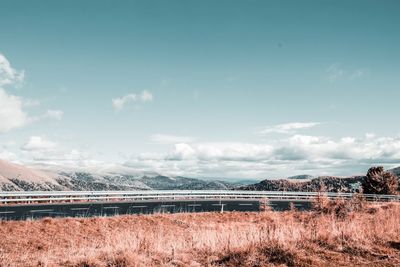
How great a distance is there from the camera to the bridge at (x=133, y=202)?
25.5m

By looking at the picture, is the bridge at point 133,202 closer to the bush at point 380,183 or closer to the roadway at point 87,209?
the roadway at point 87,209

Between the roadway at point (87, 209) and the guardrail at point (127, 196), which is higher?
the guardrail at point (127, 196)

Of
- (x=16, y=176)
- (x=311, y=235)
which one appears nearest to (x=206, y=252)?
(x=311, y=235)

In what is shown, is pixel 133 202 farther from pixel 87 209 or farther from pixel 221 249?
pixel 221 249

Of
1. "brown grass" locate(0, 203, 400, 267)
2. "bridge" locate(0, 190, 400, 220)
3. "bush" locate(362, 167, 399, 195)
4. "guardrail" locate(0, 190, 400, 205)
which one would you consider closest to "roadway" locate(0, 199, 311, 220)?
"bridge" locate(0, 190, 400, 220)

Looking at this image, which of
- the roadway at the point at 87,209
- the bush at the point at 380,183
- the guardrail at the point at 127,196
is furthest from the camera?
the bush at the point at 380,183

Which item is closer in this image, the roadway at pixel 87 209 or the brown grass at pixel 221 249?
the brown grass at pixel 221 249

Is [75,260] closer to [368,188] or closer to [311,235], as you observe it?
[311,235]

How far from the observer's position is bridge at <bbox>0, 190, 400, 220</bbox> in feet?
83.5

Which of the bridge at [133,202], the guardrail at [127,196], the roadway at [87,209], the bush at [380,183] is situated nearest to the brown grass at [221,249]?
the roadway at [87,209]

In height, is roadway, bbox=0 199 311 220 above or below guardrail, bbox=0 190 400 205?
below

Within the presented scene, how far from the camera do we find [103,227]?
63.6ft

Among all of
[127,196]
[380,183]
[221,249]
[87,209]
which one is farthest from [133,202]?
[380,183]

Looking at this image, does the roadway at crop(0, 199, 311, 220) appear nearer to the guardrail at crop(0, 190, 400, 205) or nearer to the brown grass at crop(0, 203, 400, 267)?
the guardrail at crop(0, 190, 400, 205)
